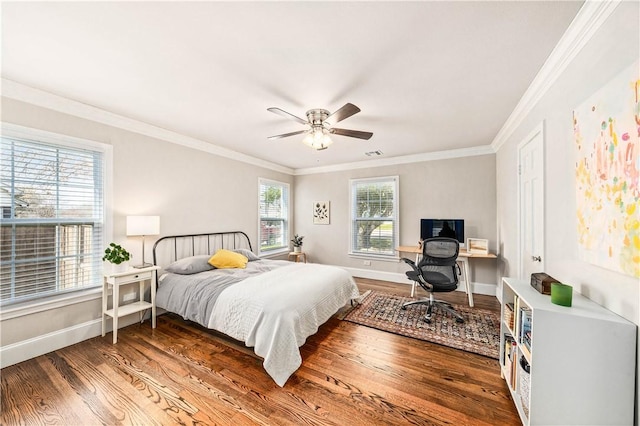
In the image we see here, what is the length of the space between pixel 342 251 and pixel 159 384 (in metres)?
4.04

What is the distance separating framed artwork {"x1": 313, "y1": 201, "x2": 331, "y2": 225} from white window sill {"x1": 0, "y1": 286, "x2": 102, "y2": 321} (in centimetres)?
398

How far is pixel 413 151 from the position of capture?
14.7 feet

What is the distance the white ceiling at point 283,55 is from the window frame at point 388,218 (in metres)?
2.07

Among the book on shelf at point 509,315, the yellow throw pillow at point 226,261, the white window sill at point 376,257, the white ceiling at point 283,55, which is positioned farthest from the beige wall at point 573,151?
the yellow throw pillow at point 226,261

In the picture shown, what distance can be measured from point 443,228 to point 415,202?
0.73 metres

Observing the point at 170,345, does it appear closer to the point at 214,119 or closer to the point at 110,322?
the point at 110,322

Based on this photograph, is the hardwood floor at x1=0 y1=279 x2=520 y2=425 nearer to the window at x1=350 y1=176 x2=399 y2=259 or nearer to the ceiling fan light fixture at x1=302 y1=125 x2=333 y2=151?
the ceiling fan light fixture at x1=302 y1=125 x2=333 y2=151

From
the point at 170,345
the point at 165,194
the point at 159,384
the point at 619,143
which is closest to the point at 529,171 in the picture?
the point at 619,143

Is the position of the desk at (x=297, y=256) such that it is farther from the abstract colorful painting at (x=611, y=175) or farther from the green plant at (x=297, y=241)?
the abstract colorful painting at (x=611, y=175)

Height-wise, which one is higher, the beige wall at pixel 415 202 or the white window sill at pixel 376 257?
the beige wall at pixel 415 202

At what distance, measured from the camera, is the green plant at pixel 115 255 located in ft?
8.55

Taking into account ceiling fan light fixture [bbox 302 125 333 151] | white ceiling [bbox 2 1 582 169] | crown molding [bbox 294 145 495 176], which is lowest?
ceiling fan light fixture [bbox 302 125 333 151]

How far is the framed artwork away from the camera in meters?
5.65

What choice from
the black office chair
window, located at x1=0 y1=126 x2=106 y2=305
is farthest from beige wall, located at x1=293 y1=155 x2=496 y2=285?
window, located at x1=0 y1=126 x2=106 y2=305
